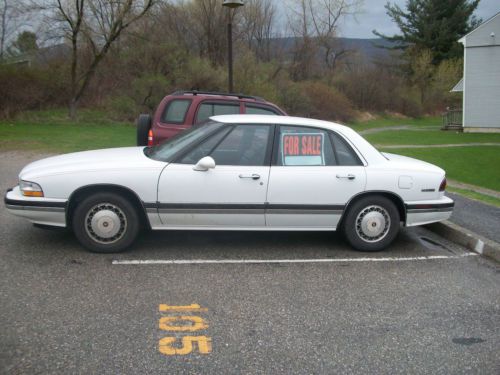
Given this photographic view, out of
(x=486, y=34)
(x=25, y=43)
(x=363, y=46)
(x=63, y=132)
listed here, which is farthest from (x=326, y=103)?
(x=363, y=46)

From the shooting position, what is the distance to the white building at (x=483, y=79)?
1184 inches

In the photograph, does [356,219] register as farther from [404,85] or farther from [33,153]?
[404,85]

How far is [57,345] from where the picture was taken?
3592 mm

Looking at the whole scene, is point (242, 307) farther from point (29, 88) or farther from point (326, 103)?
point (326, 103)

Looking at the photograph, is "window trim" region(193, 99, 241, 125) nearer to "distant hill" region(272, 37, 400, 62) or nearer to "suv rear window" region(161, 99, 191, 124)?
"suv rear window" region(161, 99, 191, 124)

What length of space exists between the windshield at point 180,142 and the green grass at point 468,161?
28.2 feet

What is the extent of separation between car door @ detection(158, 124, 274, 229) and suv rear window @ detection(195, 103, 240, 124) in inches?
141

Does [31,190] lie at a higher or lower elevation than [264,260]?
higher

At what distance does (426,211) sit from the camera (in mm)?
6152

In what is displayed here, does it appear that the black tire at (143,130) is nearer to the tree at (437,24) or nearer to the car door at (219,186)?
the car door at (219,186)

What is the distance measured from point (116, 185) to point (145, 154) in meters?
0.73

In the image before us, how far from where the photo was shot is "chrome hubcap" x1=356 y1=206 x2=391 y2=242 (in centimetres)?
602

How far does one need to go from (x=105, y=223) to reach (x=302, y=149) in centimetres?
225

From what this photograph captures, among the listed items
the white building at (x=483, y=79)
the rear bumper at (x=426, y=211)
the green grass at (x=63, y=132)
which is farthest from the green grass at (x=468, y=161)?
the green grass at (x=63, y=132)
